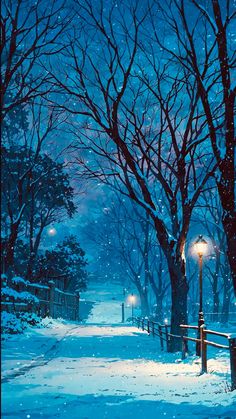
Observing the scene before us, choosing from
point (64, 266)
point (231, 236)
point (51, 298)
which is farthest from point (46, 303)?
point (231, 236)

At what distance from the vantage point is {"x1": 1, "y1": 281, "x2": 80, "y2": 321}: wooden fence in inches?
795

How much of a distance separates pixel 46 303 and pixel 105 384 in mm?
18536

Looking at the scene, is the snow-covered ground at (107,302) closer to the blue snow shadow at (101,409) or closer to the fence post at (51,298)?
the fence post at (51,298)

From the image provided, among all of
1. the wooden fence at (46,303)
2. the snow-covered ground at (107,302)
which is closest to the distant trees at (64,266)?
the wooden fence at (46,303)

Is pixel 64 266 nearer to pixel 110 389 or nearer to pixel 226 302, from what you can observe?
pixel 226 302

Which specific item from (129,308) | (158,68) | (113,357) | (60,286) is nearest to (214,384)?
(113,357)

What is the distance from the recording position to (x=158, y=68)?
18.4 metres

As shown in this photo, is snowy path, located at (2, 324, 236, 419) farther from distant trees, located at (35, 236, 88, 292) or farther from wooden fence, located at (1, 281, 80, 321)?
distant trees, located at (35, 236, 88, 292)

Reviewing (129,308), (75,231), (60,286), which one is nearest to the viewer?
(60,286)

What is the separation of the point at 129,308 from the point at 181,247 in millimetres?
54893

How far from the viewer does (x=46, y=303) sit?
27.6 meters

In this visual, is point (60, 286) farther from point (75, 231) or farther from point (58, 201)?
point (75, 231)

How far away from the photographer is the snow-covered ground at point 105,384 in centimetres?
697

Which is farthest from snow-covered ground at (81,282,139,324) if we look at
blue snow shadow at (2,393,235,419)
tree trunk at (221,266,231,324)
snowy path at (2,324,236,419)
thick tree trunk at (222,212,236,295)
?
blue snow shadow at (2,393,235,419)
